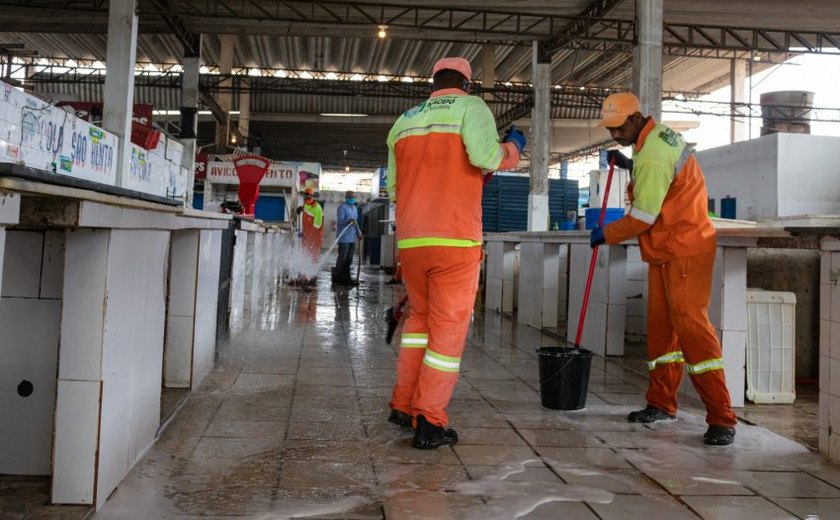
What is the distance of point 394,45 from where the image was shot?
68.0 feet

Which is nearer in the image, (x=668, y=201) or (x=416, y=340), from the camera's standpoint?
(x=416, y=340)

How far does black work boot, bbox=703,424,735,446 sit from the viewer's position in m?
3.51

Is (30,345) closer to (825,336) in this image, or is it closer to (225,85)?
(825,336)

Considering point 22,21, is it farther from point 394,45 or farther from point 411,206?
point 411,206

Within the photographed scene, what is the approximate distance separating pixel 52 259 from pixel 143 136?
12454 mm

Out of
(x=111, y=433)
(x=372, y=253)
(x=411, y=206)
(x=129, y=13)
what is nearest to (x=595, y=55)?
(x=372, y=253)

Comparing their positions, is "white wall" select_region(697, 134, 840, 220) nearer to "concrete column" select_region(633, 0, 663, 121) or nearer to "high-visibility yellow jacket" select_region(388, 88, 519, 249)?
"high-visibility yellow jacket" select_region(388, 88, 519, 249)

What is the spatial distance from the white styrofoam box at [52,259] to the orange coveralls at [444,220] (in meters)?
1.59

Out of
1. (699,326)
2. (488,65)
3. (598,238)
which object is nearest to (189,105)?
(488,65)

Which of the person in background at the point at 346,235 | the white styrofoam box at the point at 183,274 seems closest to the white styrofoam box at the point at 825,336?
the white styrofoam box at the point at 183,274

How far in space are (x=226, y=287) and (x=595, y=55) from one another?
1836 centimetres

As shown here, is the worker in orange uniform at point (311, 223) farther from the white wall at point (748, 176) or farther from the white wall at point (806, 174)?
the white wall at point (806, 174)

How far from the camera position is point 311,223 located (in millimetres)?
12820

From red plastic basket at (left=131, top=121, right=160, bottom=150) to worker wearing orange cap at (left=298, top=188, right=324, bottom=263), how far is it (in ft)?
12.7
